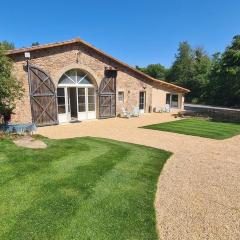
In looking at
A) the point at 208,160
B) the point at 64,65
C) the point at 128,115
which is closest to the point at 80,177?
the point at 208,160

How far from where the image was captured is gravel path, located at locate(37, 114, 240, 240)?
420 centimetres

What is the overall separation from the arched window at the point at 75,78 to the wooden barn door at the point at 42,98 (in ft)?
3.60

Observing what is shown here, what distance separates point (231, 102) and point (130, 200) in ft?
118

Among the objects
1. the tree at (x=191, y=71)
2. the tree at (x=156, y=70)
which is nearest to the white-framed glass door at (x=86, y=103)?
the tree at (x=191, y=71)

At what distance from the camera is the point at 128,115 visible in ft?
62.2

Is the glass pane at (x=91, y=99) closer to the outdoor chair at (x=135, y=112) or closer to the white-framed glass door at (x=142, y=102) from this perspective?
the outdoor chair at (x=135, y=112)

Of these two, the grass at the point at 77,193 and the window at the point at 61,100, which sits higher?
the window at the point at 61,100

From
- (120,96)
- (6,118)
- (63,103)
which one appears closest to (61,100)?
(63,103)

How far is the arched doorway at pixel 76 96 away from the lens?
15.7 m

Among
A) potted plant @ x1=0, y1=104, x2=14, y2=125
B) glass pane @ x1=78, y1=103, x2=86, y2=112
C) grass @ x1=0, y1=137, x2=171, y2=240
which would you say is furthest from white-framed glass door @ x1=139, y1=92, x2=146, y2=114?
grass @ x1=0, y1=137, x2=171, y2=240

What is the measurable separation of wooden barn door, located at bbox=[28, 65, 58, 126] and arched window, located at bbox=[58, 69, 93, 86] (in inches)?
43.2

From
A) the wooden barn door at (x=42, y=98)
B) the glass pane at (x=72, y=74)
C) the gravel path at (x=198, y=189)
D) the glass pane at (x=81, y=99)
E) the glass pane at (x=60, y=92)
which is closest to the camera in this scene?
the gravel path at (x=198, y=189)

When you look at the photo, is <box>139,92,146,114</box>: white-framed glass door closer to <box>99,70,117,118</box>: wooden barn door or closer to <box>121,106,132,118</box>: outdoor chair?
<box>121,106,132,118</box>: outdoor chair

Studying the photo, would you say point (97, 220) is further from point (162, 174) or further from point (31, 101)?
point (31, 101)
